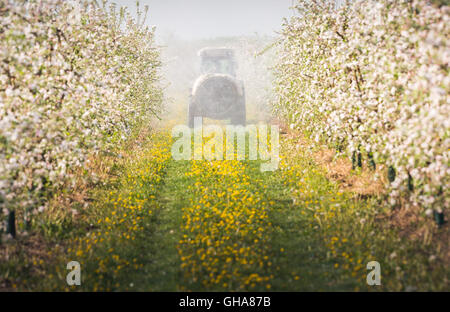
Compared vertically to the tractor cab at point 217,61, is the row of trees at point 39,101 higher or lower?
lower

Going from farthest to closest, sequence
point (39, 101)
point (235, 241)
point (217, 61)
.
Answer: point (217, 61) < point (235, 241) < point (39, 101)

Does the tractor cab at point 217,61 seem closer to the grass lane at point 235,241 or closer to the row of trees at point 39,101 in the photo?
the grass lane at point 235,241

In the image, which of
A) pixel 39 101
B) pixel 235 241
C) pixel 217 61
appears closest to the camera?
pixel 39 101

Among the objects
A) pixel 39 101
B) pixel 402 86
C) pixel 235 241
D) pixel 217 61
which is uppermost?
pixel 217 61

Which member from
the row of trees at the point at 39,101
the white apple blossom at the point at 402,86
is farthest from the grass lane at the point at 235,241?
the row of trees at the point at 39,101

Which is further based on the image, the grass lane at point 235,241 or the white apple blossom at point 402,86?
the grass lane at point 235,241

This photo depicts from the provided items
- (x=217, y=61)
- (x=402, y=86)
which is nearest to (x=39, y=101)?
(x=402, y=86)

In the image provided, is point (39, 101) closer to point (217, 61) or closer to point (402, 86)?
point (402, 86)

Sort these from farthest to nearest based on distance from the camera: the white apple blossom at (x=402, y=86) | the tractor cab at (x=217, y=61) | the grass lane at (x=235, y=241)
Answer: the tractor cab at (x=217, y=61), the grass lane at (x=235, y=241), the white apple blossom at (x=402, y=86)

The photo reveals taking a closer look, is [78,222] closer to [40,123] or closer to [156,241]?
[156,241]

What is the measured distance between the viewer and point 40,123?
6258mm

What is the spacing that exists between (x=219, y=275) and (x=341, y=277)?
1.85m

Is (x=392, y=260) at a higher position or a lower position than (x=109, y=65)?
lower
